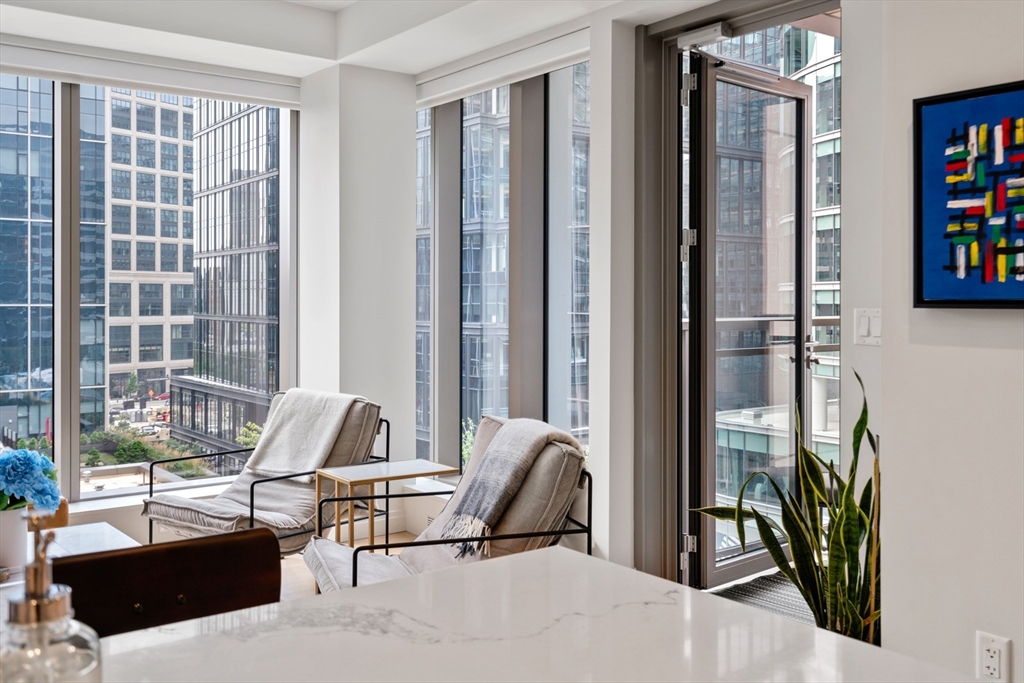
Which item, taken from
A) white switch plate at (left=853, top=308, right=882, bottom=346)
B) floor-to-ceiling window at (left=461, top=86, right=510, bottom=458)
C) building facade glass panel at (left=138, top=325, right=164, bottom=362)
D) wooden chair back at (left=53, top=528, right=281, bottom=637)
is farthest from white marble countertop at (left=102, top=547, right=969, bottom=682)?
building facade glass panel at (left=138, top=325, right=164, bottom=362)

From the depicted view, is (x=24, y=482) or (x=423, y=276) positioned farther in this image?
(x=423, y=276)

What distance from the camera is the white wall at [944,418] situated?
6.24 ft

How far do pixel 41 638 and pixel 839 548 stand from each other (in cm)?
206

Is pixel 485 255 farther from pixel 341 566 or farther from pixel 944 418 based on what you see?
pixel 944 418

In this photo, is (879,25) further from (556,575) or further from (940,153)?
(556,575)

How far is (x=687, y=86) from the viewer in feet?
10.9

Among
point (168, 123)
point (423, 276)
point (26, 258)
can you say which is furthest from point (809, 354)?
point (26, 258)

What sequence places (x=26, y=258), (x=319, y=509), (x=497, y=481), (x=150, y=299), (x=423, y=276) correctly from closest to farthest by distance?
(x=497, y=481)
(x=319, y=509)
(x=26, y=258)
(x=150, y=299)
(x=423, y=276)

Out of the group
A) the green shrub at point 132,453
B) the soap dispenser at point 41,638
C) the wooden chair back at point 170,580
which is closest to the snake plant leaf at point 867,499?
the wooden chair back at point 170,580

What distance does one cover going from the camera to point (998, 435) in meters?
1.92

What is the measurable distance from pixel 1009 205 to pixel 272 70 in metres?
3.75

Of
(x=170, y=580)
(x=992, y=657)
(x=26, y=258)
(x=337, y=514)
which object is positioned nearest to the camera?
(x=170, y=580)

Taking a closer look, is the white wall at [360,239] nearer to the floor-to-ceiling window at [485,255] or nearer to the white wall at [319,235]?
the white wall at [319,235]

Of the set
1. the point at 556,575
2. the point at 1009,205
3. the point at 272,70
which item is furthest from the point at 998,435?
the point at 272,70
